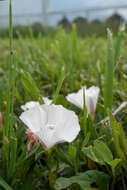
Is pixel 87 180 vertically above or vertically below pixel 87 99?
below

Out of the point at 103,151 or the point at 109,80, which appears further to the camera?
the point at 109,80

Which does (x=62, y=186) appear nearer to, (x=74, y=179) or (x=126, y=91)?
(x=74, y=179)

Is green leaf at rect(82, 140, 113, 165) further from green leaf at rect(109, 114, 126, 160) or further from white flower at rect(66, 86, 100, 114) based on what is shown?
white flower at rect(66, 86, 100, 114)

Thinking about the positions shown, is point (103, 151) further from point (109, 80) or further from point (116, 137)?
point (109, 80)

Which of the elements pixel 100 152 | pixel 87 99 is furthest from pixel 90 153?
pixel 87 99

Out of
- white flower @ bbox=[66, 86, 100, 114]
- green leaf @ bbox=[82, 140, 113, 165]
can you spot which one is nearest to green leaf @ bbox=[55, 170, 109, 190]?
green leaf @ bbox=[82, 140, 113, 165]

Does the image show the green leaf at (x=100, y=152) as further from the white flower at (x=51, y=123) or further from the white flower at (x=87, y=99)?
the white flower at (x=87, y=99)

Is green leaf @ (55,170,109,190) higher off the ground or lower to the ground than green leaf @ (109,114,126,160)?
lower
